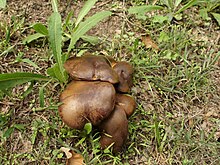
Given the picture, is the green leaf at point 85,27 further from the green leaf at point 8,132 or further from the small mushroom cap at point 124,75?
the green leaf at point 8,132

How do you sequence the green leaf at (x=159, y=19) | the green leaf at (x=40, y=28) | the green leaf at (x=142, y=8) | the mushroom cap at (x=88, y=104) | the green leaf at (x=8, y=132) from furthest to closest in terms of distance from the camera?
the green leaf at (x=159, y=19)
the green leaf at (x=142, y=8)
the green leaf at (x=40, y=28)
the green leaf at (x=8, y=132)
the mushroom cap at (x=88, y=104)

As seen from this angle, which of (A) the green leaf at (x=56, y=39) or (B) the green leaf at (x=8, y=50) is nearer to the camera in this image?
(A) the green leaf at (x=56, y=39)

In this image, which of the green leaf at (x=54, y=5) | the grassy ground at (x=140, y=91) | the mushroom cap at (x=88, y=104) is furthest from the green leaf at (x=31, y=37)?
the mushroom cap at (x=88, y=104)

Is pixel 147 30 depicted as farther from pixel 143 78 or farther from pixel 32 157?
pixel 32 157

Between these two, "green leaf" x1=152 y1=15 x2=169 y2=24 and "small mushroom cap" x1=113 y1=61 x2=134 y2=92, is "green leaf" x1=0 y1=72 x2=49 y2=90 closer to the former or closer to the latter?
"small mushroom cap" x1=113 y1=61 x2=134 y2=92

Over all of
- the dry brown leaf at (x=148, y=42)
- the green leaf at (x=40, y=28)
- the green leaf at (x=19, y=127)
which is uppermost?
the green leaf at (x=40, y=28)

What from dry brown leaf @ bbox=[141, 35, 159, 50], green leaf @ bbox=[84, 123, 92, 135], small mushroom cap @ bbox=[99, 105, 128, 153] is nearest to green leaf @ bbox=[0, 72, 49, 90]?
green leaf @ bbox=[84, 123, 92, 135]

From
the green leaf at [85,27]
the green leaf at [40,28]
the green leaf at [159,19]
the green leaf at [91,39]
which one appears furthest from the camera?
the green leaf at [159,19]
